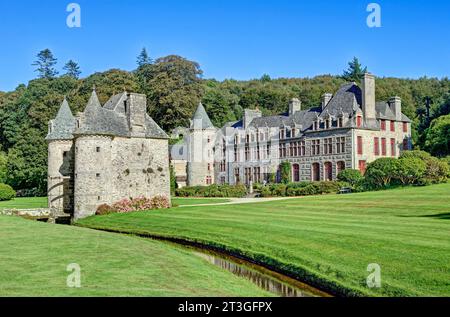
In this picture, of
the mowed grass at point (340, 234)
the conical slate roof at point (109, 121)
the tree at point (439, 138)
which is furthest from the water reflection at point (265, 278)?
the tree at point (439, 138)

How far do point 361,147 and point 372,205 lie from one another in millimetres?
20377

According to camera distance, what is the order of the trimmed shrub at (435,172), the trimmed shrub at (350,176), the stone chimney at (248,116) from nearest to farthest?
the trimmed shrub at (435,172), the trimmed shrub at (350,176), the stone chimney at (248,116)

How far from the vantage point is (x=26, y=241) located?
Answer: 19.0 m

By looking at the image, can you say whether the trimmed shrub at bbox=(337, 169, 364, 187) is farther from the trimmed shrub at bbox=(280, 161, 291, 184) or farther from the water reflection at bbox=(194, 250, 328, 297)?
the water reflection at bbox=(194, 250, 328, 297)

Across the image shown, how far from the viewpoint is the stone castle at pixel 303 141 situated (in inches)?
1801

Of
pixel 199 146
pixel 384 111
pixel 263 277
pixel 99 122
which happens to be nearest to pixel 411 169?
pixel 384 111

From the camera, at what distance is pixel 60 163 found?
38.6 metres

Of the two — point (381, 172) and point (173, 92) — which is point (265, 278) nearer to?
point (381, 172)

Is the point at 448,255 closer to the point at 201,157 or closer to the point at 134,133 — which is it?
the point at 134,133

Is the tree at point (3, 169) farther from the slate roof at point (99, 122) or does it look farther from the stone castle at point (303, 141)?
the slate roof at point (99, 122)

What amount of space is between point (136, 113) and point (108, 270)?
2486cm

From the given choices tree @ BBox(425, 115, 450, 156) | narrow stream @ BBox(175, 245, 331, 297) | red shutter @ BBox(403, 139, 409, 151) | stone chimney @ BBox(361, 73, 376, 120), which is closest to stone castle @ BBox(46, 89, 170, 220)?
narrow stream @ BBox(175, 245, 331, 297)

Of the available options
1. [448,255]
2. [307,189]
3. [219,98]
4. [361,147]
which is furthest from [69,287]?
[219,98]

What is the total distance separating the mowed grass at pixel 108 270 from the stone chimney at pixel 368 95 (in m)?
30.3
